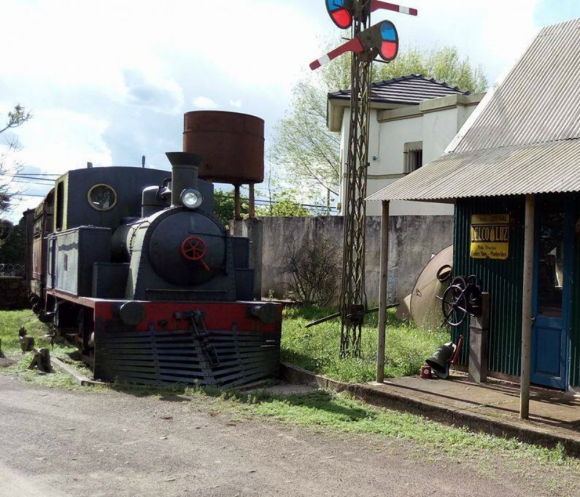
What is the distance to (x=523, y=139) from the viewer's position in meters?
7.69

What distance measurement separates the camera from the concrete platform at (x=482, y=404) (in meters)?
5.85

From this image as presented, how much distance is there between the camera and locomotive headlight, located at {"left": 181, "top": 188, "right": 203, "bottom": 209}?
29.0 feet

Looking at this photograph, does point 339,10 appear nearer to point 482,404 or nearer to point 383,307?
point 383,307

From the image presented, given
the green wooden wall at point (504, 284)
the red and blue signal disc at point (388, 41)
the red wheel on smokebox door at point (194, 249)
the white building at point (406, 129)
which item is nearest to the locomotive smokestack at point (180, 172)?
the red wheel on smokebox door at point (194, 249)

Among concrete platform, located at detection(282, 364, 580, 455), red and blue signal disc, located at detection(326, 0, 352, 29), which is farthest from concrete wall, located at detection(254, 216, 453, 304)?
concrete platform, located at detection(282, 364, 580, 455)

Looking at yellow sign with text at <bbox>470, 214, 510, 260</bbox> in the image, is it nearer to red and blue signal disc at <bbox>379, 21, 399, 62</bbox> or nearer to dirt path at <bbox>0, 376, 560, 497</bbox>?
red and blue signal disc at <bbox>379, 21, 399, 62</bbox>

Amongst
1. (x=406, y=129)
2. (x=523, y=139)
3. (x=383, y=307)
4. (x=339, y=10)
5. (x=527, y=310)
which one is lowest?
(x=383, y=307)

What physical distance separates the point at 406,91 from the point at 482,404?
16.1m

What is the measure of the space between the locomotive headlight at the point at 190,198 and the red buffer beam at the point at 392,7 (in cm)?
342

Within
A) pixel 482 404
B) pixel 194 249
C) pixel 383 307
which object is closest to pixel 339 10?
pixel 194 249

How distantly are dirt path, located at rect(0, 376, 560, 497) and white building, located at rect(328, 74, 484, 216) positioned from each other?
1311 cm

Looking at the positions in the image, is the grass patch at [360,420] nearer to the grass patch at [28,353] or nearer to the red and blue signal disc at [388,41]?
the grass patch at [28,353]

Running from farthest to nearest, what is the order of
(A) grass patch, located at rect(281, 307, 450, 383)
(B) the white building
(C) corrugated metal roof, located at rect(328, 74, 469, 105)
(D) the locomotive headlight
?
(C) corrugated metal roof, located at rect(328, 74, 469, 105) → (B) the white building → (D) the locomotive headlight → (A) grass patch, located at rect(281, 307, 450, 383)

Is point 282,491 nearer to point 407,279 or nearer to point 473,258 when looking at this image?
point 473,258
